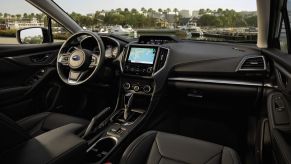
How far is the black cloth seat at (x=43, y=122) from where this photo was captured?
8.35 ft

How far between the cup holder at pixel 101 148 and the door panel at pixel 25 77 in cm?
112

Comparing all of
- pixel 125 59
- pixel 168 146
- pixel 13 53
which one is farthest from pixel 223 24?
pixel 13 53

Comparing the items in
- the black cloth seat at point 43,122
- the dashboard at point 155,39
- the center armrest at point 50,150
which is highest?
the dashboard at point 155,39

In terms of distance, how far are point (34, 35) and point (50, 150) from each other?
2683mm

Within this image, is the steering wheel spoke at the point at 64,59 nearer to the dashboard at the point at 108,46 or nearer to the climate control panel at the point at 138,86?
the dashboard at the point at 108,46

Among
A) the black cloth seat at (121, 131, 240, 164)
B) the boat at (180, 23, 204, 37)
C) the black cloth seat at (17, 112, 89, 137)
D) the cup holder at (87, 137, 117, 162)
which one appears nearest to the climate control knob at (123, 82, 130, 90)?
the black cloth seat at (17, 112, 89, 137)

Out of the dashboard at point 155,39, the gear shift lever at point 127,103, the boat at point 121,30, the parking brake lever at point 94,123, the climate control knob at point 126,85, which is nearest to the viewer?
the parking brake lever at point 94,123

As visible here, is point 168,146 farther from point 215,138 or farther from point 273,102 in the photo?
point 215,138

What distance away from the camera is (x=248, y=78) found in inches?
104

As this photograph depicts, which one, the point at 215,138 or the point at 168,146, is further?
the point at 215,138

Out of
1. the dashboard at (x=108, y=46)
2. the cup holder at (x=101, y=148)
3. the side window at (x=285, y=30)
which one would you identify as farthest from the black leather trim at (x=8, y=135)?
the side window at (x=285, y=30)

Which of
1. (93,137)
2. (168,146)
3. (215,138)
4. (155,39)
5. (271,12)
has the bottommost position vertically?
(215,138)

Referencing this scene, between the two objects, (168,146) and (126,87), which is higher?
(126,87)

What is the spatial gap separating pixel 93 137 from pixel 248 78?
1.51 meters
